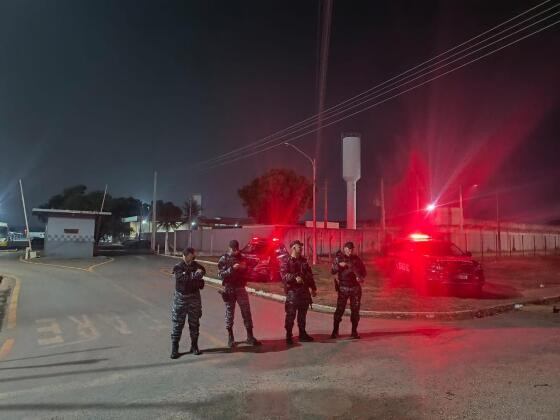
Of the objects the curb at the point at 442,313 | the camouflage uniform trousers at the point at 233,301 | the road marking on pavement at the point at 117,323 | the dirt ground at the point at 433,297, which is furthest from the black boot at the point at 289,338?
the dirt ground at the point at 433,297

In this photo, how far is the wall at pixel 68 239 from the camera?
3609 cm

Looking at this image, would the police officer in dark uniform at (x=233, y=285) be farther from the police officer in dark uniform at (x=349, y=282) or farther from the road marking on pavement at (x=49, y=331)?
the road marking on pavement at (x=49, y=331)

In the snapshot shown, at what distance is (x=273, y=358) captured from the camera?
7199 mm

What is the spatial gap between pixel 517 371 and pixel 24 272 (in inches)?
891

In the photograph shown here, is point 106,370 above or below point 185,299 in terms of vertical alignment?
below

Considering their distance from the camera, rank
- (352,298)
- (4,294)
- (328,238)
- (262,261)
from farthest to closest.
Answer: (328,238)
(262,261)
(4,294)
(352,298)

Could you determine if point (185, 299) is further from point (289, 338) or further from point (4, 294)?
point (4, 294)

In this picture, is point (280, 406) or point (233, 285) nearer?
point (280, 406)

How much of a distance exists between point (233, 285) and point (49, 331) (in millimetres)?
4317

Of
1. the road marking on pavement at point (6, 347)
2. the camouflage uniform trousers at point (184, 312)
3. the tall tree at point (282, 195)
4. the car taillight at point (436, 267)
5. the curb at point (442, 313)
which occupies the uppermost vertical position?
the tall tree at point (282, 195)

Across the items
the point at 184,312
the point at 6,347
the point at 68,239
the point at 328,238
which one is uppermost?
the point at 328,238

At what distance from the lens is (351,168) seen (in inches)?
2259

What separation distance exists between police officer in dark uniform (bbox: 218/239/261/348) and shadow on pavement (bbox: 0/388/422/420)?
2.54 meters

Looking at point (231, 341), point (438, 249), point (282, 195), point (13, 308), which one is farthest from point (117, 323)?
point (282, 195)
